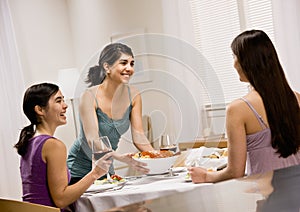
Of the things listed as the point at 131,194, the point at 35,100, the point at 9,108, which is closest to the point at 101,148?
the point at 131,194

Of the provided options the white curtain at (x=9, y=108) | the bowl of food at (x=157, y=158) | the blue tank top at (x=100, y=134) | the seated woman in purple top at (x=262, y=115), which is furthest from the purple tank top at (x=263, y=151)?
the white curtain at (x=9, y=108)

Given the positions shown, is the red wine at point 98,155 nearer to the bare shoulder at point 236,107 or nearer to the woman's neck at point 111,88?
the bare shoulder at point 236,107

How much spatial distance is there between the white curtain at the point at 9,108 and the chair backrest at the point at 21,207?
117 inches

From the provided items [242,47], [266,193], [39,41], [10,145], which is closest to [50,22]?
[39,41]

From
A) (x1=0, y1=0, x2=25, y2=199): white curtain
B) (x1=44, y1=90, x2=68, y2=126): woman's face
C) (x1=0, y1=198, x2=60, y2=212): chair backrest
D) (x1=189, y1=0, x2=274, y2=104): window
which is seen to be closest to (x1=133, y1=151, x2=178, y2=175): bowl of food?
(x1=44, y1=90, x2=68, y2=126): woman's face

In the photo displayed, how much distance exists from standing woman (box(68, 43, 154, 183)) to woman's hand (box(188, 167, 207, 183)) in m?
0.59

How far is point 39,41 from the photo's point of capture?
516cm

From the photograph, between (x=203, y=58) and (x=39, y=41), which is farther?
(x=39, y=41)

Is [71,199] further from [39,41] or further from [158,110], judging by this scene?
[39,41]

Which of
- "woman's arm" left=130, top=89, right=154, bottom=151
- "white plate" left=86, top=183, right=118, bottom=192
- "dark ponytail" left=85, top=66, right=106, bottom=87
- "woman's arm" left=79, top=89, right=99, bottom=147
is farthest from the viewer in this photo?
"dark ponytail" left=85, top=66, right=106, bottom=87

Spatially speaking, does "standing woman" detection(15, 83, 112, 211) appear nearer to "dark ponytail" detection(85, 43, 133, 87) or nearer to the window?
"dark ponytail" detection(85, 43, 133, 87)

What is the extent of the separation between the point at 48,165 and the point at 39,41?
3.16m

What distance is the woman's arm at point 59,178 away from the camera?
2.19 meters

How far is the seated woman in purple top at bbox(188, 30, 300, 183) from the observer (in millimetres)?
1866
